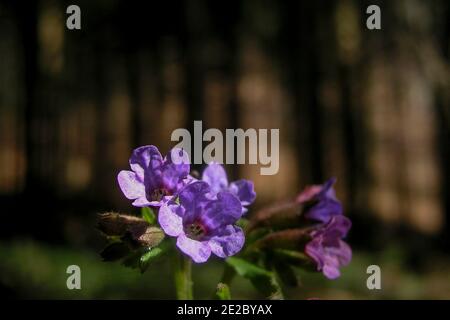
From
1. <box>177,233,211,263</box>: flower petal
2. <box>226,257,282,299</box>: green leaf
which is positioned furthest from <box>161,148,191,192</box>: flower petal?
<box>226,257,282,299</box>: green leaf

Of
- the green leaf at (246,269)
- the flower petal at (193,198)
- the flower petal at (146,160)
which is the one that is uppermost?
the flower petal at (146,160)

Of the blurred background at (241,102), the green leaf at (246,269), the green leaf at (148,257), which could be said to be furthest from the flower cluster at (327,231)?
the blurred background at (241,102)

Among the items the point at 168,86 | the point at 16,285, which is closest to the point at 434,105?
the point at 168,86

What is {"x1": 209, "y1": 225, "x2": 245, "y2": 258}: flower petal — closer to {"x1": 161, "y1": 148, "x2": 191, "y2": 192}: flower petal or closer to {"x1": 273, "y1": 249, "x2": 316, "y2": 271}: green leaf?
{"x1": 161, "y1": 148, "x2": 191, "y2": 192}: flower petal

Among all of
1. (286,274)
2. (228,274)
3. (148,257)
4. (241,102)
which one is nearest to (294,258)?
(286,274)

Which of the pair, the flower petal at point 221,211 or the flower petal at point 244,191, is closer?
the flower petal at point 221,211

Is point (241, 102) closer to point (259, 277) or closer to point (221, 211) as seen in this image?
point (259, 277)

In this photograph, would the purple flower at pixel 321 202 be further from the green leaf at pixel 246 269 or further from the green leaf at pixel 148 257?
the green leaf at pixel 148 257
